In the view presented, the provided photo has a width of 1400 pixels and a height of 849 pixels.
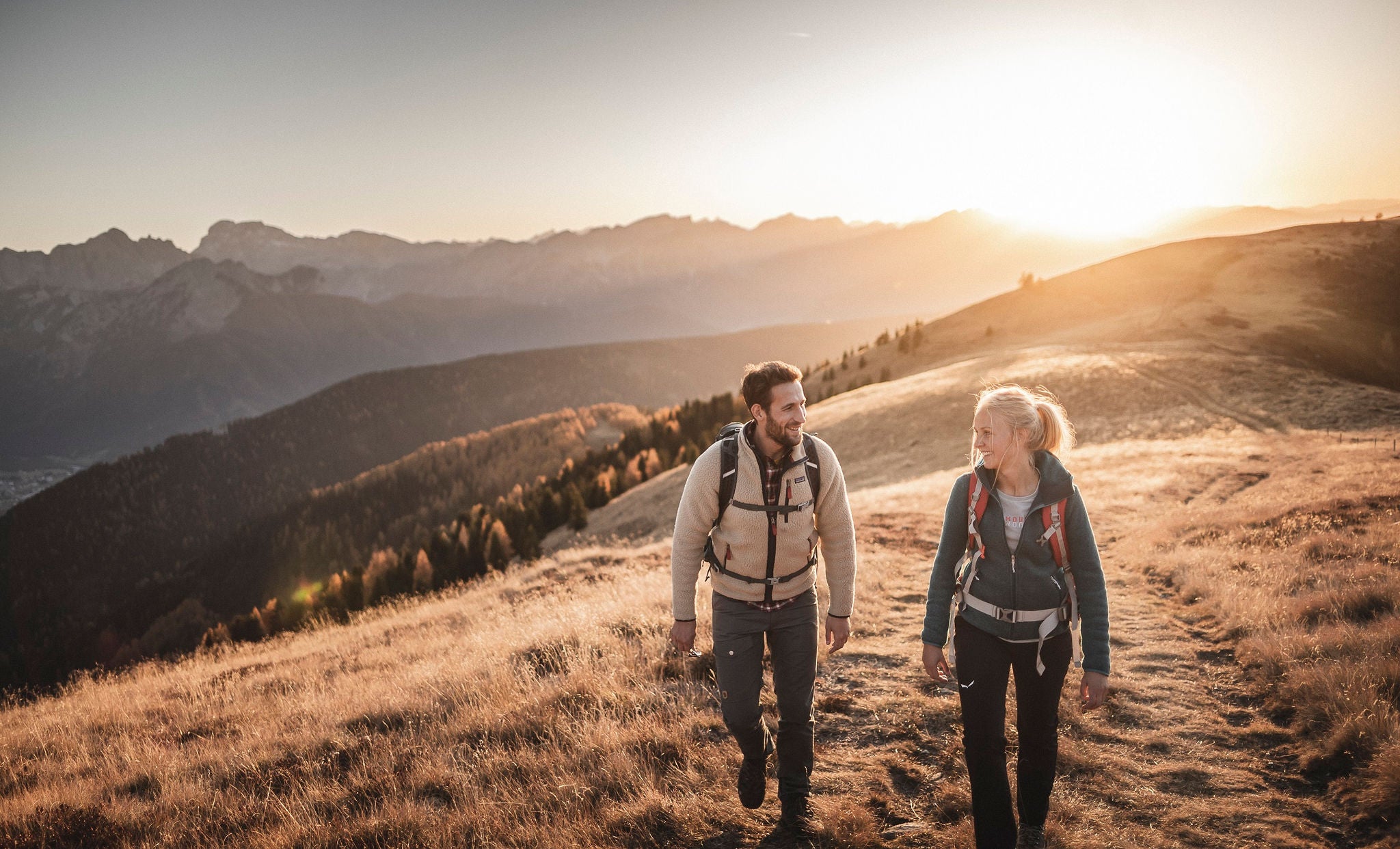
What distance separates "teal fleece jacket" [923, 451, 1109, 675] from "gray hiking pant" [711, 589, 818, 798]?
106 centimetres

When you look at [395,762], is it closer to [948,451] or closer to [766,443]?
[766,443]

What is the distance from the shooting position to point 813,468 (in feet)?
13.2

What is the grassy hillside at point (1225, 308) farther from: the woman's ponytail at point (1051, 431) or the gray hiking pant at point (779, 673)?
the gray hiking pant at point (779, 673)

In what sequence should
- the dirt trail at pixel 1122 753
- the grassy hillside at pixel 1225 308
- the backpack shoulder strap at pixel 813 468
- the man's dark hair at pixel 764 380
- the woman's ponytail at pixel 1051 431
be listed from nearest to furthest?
the woman's ponytail at pixel 1051 431
the man's dark hair at pixel 764 380
the backpack shoulder strap at pixel 813 468
the dirt trail at pixel 1122 753
the grassy hillside at pixel 1225 308

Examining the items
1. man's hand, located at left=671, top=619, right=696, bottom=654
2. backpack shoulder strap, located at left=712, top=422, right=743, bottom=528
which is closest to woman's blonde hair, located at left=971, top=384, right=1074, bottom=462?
backpack shoulder strap, located at left=712, top=422, right=743, bottom=528

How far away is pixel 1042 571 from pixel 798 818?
7.18ft

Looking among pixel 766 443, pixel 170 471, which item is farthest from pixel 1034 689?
pixel 170 471

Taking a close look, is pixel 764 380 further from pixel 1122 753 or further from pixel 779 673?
pixel 1122 753

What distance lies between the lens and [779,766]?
13.5 ft

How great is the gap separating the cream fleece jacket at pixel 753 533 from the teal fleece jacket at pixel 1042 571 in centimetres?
81

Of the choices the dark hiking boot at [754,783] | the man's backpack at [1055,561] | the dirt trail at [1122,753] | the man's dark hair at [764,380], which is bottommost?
the dirt trail at [1122,753]

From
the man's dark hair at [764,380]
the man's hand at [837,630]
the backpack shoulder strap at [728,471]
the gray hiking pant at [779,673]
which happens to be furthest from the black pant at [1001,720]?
the man's dark hair at [764,380]

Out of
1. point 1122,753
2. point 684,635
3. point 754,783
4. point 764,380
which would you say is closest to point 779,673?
point 684,635

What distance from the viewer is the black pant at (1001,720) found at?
3.52 meters
